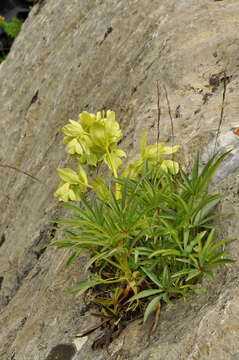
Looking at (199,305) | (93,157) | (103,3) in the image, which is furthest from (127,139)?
(103,3)

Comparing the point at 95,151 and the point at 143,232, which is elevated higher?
the point at 95,151

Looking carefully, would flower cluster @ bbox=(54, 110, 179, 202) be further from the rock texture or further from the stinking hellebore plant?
the rock texture

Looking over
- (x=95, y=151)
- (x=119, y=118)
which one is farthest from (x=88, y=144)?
(x=119, y=118)

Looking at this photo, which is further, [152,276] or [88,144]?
[88,144]

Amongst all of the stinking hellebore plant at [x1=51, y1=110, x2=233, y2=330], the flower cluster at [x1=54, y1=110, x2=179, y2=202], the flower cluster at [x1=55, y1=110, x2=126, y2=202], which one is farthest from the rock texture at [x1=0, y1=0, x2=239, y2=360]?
the flower cluster at [x1=55, y1=110, x2=126, y2=202]

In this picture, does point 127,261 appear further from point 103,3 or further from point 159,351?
point 103,3

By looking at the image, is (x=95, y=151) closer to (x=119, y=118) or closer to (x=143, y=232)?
(x=143, y=232)

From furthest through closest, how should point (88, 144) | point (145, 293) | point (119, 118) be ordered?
point (119, 118) < point (88, 144) < point (145, 293)
